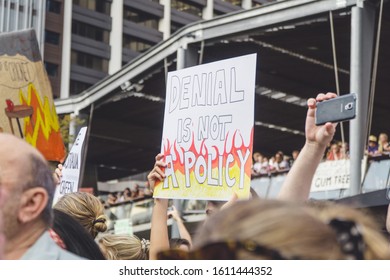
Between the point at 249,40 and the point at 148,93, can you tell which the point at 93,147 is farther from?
the point at 249,40

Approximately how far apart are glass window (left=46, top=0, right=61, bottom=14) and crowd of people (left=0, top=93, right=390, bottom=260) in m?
53.4

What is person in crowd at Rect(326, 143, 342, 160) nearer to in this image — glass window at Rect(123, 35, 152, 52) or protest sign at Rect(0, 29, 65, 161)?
protest sign at Rect(0, 29, 65, 161)

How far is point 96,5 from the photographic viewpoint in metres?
58.8

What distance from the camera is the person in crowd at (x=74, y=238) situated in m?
2.53

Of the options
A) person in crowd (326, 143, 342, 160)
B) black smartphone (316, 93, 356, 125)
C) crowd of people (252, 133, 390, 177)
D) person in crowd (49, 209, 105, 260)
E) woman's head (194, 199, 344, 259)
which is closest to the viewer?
woman's head (194, 199, 344, 259)

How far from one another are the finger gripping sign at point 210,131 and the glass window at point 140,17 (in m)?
56.6

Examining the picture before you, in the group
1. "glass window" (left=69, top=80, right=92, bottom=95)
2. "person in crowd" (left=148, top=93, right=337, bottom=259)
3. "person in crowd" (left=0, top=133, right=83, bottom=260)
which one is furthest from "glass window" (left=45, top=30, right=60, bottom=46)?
"person in crowd" (left=0, top=133, right=83, bottom=260)

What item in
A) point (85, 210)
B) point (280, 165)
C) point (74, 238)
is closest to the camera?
point (74, 238)

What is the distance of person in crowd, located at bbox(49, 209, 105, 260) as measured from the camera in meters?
2.53

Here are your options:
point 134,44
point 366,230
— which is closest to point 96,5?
point 134,44

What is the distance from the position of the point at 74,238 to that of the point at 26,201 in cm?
61

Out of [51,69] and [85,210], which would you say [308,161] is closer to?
[85,210]

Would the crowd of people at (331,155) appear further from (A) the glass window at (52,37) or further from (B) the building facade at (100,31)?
(A) the glass window at (52,37)

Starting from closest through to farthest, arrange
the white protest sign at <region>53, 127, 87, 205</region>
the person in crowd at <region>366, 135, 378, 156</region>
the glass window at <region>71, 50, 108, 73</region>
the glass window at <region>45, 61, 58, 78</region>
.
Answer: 1. the white protest sign at <region>53, 127, 87, 205</region>
2. the person in crowd at <region>366, 135, 378, 156</region>
3. the glass window at <region>45, 61, 58, 78</region>
4. the glass window at <region>71, 50, 108, 73</region>
